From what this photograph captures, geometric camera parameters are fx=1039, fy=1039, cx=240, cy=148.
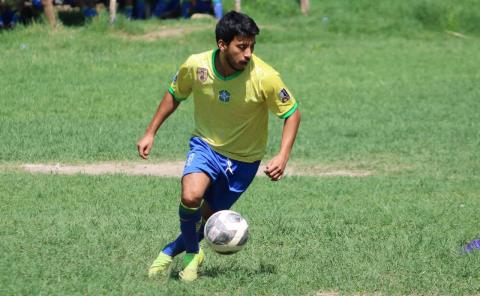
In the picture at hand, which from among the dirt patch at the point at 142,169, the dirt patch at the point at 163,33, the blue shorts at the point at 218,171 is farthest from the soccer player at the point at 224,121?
the dirt patch at the point at 163,33

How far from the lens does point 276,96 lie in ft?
22.4

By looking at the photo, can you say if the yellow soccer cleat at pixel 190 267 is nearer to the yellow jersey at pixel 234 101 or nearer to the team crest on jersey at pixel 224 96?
the yellow jersey at pixel 234 101

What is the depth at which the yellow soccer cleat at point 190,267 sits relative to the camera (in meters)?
6.78

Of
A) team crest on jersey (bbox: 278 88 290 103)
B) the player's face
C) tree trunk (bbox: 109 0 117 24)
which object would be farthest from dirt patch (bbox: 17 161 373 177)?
tree trunk (bbox: 109 0 117 24)

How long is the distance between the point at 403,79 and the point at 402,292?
13.6 metres

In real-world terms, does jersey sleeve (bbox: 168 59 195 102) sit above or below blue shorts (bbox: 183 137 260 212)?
above

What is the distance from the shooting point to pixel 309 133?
14.9 m

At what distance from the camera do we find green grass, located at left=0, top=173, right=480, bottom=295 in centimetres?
675

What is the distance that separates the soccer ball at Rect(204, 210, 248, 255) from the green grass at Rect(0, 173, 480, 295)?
0.25 meters

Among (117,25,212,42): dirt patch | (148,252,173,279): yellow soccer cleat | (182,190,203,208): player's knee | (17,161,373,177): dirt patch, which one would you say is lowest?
(117,25,212,42): dirt patch

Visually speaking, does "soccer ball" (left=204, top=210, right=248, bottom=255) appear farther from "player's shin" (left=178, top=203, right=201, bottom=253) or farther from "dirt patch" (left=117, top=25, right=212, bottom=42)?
"dirt patch" (left=117, top=25, right=212, bottom=42)

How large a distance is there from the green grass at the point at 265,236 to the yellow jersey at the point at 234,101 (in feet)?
2.91

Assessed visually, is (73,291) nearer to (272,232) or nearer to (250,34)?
(250,34)

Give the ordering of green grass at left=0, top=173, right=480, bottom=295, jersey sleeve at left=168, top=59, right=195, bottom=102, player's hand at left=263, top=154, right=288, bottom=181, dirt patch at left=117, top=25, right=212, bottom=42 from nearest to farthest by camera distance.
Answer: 1. player's hand at left=263, top=154, right=288, bottom=181
2. green grass at left=0, top=173, right=480, bottom=295
3. jersey sleeve at left=168, top=59, right=195, bottom=102
4. dirt patch at left=117, top=25, right=212, bottom=42
